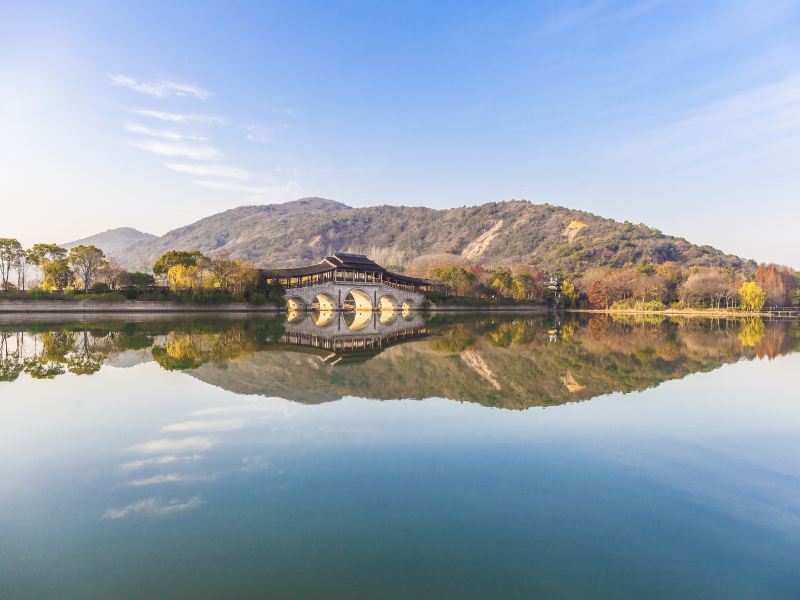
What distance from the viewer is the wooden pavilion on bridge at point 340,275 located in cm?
4841

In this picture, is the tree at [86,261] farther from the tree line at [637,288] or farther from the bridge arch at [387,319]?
the tree line at [637,288]

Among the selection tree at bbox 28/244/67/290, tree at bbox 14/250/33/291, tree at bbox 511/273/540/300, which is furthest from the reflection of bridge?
tree at bbox 14/250/33/291

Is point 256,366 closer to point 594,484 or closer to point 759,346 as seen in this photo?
point 594,484

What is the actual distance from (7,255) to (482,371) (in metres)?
42.8

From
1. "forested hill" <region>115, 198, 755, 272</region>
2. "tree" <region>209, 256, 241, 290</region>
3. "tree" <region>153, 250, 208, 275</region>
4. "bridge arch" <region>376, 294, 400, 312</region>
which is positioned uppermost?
"forested hill" <region>115, 198, 755, 272</region>

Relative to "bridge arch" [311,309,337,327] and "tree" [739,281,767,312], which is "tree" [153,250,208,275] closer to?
"bridge arch" [311,309,337,327]

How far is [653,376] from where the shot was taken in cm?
1333

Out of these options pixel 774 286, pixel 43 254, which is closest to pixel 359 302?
pixel 43 254

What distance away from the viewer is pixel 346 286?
168 feet

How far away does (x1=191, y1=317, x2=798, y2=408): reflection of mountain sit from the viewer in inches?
415

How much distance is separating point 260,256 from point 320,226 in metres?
29.2

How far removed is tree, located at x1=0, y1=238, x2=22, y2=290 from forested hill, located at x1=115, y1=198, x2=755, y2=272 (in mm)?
39943

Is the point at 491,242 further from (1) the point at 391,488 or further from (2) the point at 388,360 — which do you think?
(1) the point at 391,488

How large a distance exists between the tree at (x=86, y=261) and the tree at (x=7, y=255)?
12.5 feet
